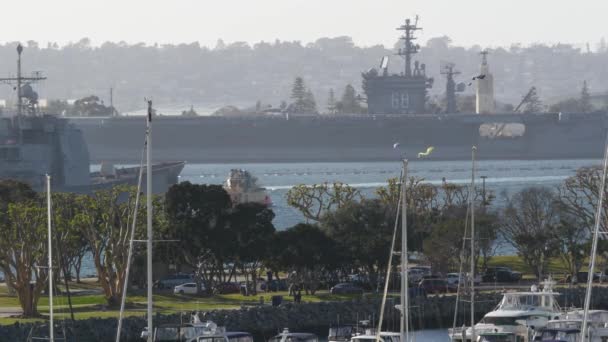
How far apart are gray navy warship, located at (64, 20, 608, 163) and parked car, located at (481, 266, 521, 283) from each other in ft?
418

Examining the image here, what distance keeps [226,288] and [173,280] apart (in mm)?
2602

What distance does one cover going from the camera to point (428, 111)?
19975cm

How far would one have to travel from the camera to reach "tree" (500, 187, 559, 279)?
50281mm

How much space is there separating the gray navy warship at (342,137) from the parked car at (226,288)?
131m

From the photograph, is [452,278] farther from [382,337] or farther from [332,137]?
[332,137]

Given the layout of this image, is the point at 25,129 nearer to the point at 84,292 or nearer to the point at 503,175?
the point at 84,292

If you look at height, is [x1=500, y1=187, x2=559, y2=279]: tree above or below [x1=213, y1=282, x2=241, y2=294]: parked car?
above

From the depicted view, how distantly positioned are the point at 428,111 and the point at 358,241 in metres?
152

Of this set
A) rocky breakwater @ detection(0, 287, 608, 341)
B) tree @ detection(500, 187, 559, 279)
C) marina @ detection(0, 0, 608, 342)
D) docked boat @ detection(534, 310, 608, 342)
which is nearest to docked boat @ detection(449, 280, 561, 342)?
marina @ detection(0, 0, 608, 342)

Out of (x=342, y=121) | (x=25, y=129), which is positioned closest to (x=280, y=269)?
(x=25, y=129)

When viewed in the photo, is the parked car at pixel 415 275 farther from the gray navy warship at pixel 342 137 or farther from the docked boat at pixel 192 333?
the gray navy warship at pixel 342 137

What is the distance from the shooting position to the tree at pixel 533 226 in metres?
50.3

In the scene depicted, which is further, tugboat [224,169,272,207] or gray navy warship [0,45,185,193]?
gray navy warship [0,45,185,193]

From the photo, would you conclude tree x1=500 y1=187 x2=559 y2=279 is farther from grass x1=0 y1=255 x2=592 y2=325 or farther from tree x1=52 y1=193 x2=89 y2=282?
tree x1=52 y1=193 x2=89 y2=282
